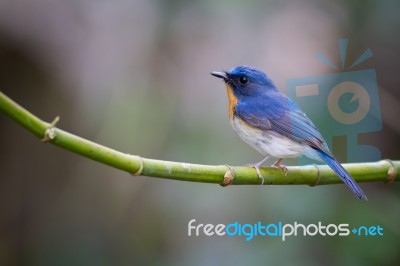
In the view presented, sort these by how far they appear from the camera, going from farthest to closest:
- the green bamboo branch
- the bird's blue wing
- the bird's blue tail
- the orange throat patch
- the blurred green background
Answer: the blurred green background, the orange throat patch, the bird's blue wing, the bird's blue tail, the green bamboo branch

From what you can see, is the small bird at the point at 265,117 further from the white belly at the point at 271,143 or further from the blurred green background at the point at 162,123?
the blurred green background at the point at 162,123

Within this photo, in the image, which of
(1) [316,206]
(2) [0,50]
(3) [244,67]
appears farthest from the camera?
(2) [0,50]

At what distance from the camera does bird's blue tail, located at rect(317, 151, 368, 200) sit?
1.47m

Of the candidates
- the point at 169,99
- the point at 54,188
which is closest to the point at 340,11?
the point at 169,99

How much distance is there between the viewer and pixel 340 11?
227 centimetres

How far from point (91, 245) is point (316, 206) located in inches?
35.3

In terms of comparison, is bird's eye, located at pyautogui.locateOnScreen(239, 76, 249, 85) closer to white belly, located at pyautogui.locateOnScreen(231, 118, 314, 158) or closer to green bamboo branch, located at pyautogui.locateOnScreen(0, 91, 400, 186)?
white belly, located at pyautogui.locateOnScreen(231, 118, 314, 158)

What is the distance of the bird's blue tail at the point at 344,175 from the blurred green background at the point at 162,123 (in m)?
0.50

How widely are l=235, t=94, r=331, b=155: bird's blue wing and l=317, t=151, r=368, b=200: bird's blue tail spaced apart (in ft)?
0.47

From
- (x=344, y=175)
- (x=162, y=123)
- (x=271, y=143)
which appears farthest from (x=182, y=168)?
(x=162, y=123)

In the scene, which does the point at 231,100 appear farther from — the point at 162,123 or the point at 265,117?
the point at 162,123

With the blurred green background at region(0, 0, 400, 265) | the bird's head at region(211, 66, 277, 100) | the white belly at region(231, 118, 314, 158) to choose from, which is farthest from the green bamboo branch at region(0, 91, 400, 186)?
the blurred green background at region(0, 0, 400, 265)

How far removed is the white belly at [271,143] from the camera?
1851 mm

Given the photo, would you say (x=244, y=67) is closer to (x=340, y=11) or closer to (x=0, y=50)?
(x=340, y=11)
